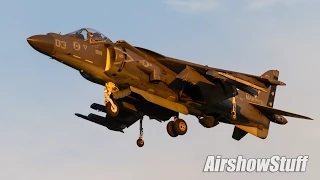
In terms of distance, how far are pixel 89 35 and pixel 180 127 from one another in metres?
5.81

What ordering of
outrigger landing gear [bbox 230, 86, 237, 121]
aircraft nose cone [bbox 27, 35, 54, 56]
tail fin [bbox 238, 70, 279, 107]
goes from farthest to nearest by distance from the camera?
tail fin [bbox 238, 70, 279, 107], outrigger landing gear [bbox 230, 86, 237, 121], aircraft nose cone [bbox 27, 35, 54, 56]

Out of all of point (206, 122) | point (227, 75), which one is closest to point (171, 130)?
point (206, 122)

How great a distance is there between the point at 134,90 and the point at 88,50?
2576mm

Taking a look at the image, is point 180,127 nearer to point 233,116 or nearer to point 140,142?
point 233,116

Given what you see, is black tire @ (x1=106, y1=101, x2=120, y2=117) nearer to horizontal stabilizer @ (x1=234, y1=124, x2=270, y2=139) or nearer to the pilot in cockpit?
the pilot in cockpit

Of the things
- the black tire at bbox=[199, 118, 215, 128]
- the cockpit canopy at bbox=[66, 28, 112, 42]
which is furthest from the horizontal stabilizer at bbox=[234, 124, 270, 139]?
the cockpit canopy at bbox=[66, 28, 112, 42]

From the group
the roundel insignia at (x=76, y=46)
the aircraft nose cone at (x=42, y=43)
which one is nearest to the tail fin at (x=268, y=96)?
the roundel insignia at (x=76, y=46)

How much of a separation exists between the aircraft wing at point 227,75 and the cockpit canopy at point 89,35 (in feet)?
5.87

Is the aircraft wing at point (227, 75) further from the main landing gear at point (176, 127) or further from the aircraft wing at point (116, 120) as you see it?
the aircraft wing at point (116, 120)

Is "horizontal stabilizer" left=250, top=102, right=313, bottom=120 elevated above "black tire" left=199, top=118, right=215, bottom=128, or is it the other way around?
"horizontal stabilizer" left=250, top=102, right=313, bottom=120

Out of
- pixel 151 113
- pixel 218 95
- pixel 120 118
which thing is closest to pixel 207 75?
pixel 218 95

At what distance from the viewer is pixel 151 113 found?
39.5m

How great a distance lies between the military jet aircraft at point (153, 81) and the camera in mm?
Result: 35844

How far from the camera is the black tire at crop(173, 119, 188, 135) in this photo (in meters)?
38.5
